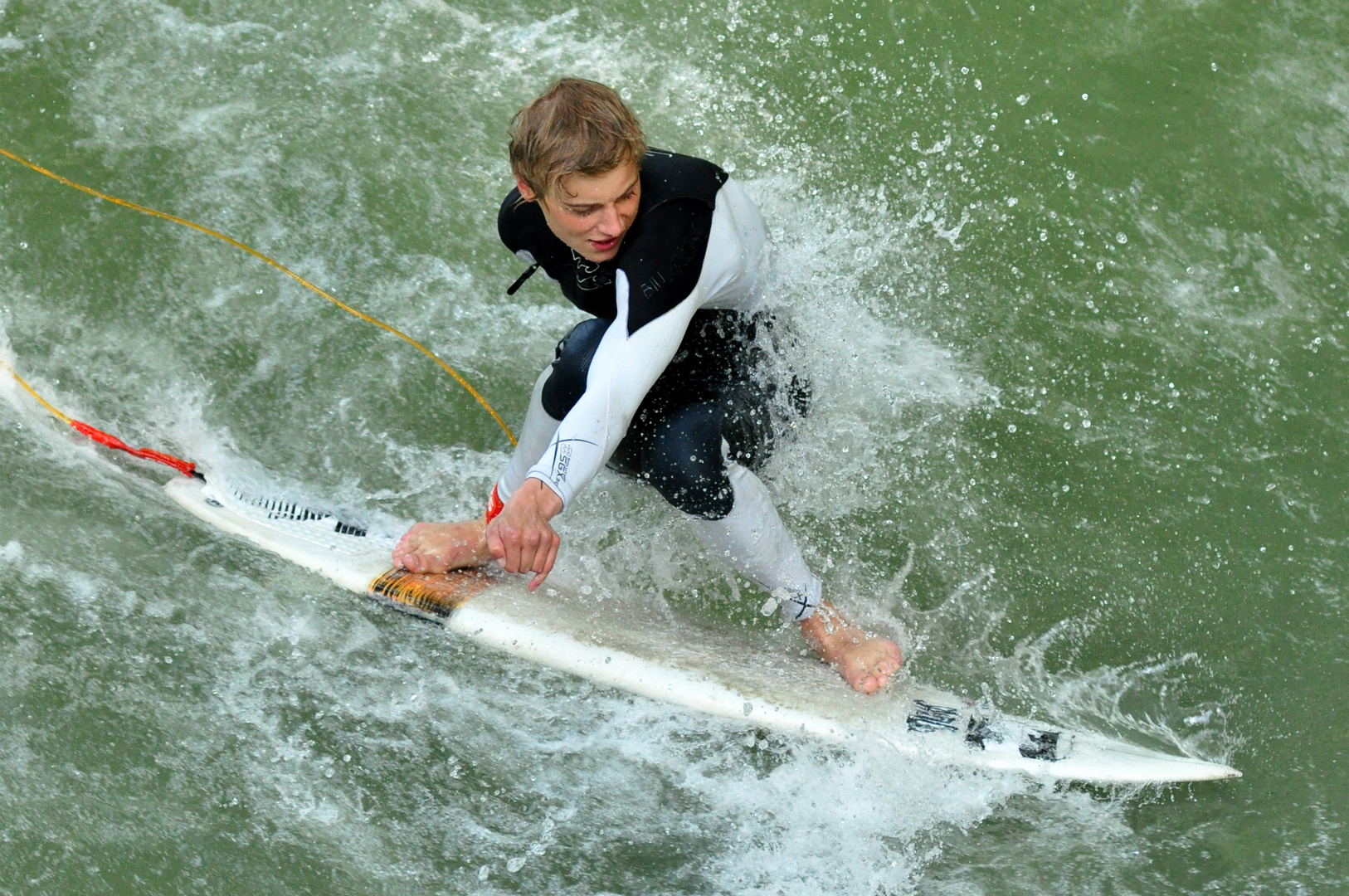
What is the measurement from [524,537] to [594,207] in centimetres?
50

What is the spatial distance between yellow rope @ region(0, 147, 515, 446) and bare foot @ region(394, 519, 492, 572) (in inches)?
14.6

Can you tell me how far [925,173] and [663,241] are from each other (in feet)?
4.96

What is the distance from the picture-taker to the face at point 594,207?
5.86ft

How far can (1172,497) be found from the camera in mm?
2705

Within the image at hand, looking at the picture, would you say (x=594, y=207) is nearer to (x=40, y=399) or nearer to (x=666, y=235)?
(x=666, y=235)

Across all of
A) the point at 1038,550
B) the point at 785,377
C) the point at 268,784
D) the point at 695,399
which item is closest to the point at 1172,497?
the point at 1038,550

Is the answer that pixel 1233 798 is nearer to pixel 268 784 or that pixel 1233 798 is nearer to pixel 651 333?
pixel 651 333

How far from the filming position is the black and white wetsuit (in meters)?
1.89

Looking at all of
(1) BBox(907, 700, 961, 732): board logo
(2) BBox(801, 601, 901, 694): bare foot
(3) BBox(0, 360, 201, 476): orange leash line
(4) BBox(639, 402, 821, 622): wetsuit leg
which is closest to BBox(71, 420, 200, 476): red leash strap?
(3) BBox(0, 360, 201, 476): orange leash line

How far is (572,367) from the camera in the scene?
2.21 meters

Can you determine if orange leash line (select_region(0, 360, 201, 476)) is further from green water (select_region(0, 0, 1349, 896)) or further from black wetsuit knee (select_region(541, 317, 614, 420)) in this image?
black wetsuit knee (select_region(541, 317, 614, 420))

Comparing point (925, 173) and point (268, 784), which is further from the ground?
point (925, 173)

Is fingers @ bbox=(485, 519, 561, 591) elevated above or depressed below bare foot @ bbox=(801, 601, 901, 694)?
above

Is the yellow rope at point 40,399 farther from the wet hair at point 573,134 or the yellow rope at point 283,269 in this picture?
the wet hair at point 573,134
